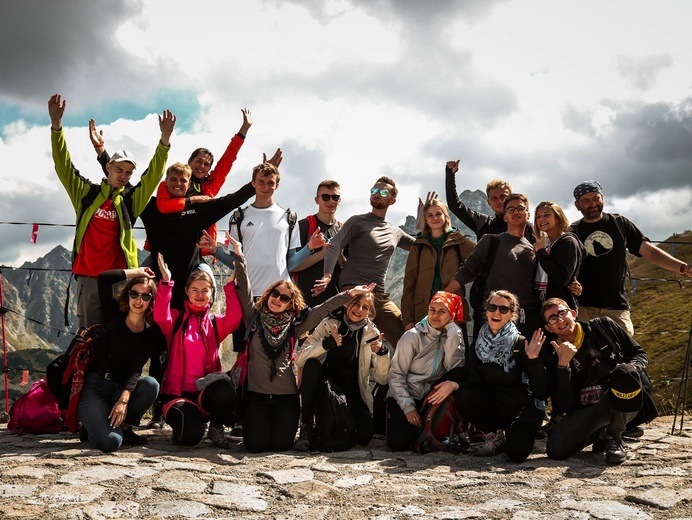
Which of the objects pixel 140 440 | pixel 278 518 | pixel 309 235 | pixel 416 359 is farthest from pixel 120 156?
pixel 278 518

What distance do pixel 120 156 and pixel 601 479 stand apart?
6.50 meters

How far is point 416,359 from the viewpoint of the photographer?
7.50 m

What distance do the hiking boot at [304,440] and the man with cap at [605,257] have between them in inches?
150

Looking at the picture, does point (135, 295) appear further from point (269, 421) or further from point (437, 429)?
point (437, 429)

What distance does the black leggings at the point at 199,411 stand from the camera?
271 inches

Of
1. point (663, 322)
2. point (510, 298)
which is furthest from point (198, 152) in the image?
point (663, 322)

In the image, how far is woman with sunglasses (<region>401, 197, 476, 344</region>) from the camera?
8.42m

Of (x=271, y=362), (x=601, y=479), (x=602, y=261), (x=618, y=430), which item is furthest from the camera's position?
(x=602, y=261)

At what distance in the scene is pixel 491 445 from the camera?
6922 mm

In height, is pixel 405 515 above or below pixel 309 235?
below

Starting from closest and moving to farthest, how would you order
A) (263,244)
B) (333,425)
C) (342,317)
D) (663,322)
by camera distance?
(333,425)
(342,317)
(263,244)
(663,322)

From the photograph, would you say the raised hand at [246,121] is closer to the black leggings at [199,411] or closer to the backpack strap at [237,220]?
the backpack strap at [237,220]

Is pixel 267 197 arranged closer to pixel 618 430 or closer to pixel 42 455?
pixel 42 455

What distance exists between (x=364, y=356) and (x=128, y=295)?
287 centimetres
